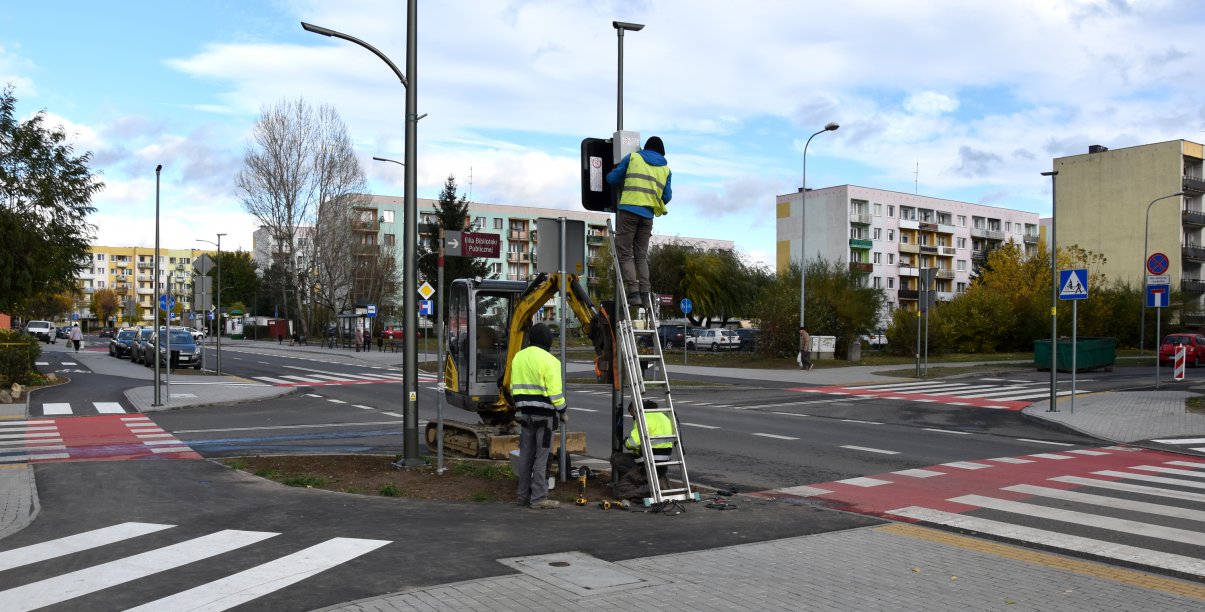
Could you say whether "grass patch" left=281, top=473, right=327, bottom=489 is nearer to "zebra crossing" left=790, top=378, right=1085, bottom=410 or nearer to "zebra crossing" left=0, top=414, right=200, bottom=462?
"zebra crossing" left=0, top=414, right=200, bottom=462

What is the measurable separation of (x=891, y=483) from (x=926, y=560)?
Answer: 155 inches

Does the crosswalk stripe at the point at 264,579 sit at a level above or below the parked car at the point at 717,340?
below

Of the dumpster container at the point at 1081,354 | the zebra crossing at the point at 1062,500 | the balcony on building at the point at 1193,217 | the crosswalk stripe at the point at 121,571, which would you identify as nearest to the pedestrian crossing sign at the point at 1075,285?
the zebra crossing at the point at 1062,500

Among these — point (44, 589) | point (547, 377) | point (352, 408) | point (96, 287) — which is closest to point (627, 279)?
point (547, 377)

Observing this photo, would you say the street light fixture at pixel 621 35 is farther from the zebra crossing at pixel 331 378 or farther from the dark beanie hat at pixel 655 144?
the zebra crossing at pixel 331 378

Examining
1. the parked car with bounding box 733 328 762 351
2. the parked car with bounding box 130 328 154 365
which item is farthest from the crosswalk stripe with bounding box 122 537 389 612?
the parked car with bounding box 733 328 762 351

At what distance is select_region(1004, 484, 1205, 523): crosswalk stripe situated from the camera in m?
8.48

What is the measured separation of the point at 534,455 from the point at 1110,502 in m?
5.75

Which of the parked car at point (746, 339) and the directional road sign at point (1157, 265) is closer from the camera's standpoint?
the directional road sign at point (1157, 265)

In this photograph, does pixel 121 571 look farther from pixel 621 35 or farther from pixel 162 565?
pixel 621 35

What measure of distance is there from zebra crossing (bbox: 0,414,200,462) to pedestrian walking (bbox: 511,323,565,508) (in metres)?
6.20

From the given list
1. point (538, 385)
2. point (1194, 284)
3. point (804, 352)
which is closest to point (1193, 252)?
point (1194, 284)

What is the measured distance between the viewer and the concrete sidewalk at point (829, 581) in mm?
5375

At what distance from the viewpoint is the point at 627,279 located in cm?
927
